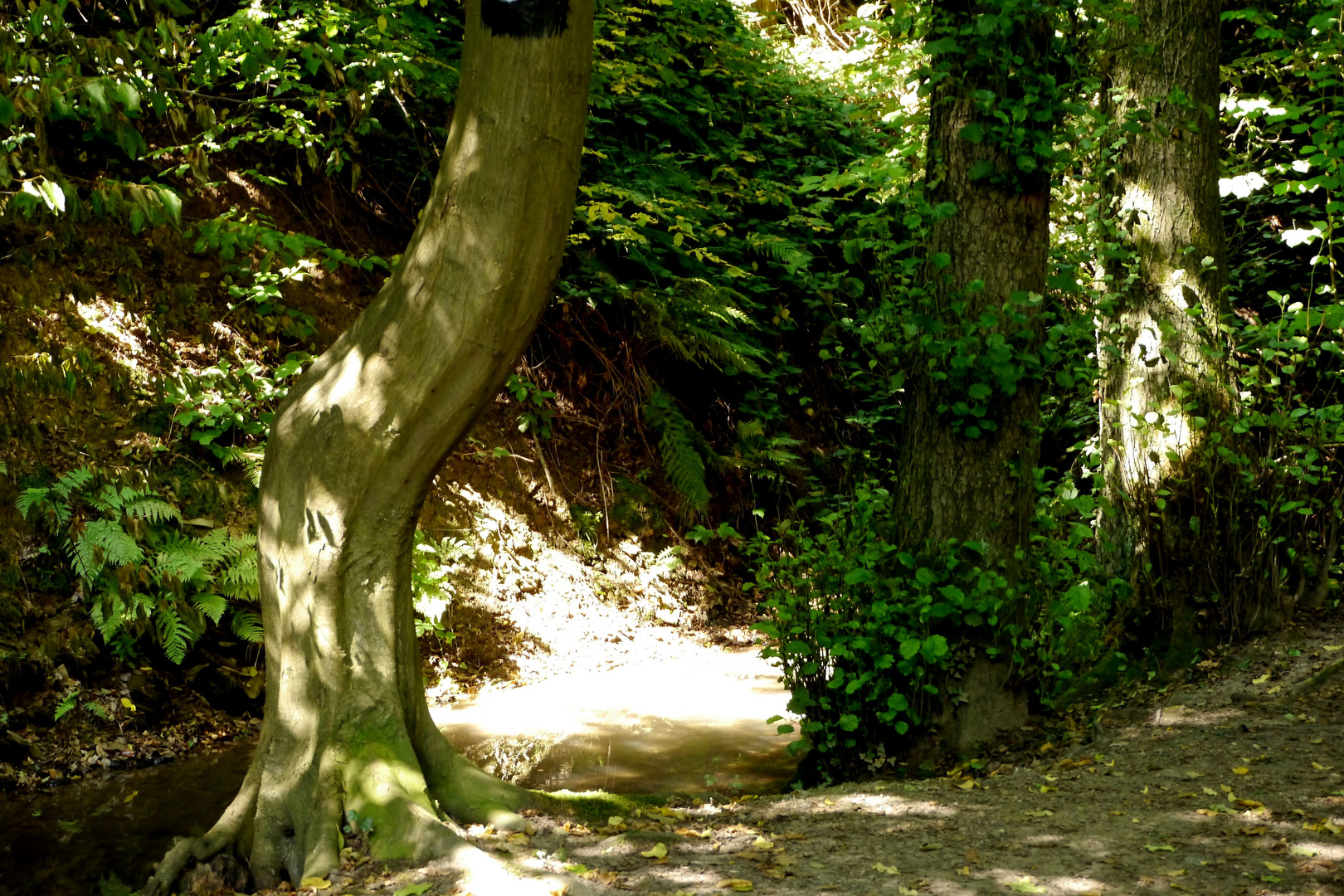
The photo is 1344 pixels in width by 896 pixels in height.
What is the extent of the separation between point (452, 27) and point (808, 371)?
6.67 metres

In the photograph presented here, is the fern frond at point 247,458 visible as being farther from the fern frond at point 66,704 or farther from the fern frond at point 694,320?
the fern frond at point 694,320

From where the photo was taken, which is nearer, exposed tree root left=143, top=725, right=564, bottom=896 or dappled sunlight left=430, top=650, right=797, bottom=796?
exposed tree root left=143, top=725, right=564, bottom=896

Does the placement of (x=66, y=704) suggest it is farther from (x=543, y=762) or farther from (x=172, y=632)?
(x=543, y=762)

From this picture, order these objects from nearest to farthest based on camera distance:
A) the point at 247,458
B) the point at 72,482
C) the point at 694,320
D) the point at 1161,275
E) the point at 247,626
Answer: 1. the point at 1161,275
2. the point at 72,482
3. the point at 247,626
4. the point at 247,458
5. the point at 694,320

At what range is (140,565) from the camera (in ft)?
22.7

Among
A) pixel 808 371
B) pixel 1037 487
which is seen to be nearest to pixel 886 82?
pixel 1037 487

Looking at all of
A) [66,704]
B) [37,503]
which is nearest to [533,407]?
[37,503]

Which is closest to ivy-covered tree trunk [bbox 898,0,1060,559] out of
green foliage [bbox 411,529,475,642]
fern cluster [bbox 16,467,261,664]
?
green foliage [bbox 411,529,475,642]

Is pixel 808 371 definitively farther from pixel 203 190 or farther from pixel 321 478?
pixel 321 478

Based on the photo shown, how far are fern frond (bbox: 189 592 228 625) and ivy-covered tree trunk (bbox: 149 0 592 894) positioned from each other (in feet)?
9.84

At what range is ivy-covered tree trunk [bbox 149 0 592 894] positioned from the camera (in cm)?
404

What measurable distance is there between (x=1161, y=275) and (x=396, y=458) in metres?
5.16

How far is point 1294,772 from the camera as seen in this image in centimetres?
458

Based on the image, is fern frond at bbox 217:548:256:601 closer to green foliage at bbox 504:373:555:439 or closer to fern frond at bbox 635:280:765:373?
green foliage at bbox 504:373:555:439
